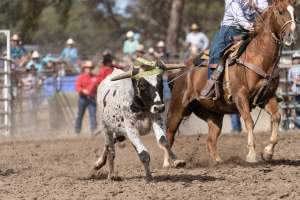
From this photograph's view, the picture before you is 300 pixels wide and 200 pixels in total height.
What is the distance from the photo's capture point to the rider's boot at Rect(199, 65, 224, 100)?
32.1 ft

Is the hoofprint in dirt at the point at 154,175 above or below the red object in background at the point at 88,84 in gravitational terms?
below

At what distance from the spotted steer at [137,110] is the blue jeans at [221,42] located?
6.56 feet

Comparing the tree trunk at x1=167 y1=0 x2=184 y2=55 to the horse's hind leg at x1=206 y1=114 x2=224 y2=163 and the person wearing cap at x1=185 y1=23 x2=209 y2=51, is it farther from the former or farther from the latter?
the horse's hind leg at x1=206 y1=114 x2=224 y2=163

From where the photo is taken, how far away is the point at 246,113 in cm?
927

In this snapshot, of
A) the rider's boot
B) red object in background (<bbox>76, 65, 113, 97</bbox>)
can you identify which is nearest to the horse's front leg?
the rider's boot

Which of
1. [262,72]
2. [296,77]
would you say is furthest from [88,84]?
[262,72]

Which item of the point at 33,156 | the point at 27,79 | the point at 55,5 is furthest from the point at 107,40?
A: the point at 33,156

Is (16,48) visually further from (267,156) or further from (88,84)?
(267,156)

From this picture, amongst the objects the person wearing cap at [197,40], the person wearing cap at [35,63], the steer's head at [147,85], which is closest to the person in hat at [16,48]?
the person wearing cap at [35,63]

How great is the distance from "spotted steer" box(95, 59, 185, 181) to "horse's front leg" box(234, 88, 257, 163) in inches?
57.4

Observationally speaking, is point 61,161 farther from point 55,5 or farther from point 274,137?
point 55,5

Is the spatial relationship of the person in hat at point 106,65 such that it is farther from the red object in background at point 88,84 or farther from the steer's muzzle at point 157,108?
the steer's muzzle at point 157,108

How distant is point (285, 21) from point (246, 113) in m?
1.17

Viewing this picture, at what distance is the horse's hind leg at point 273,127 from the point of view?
917 centimetres
